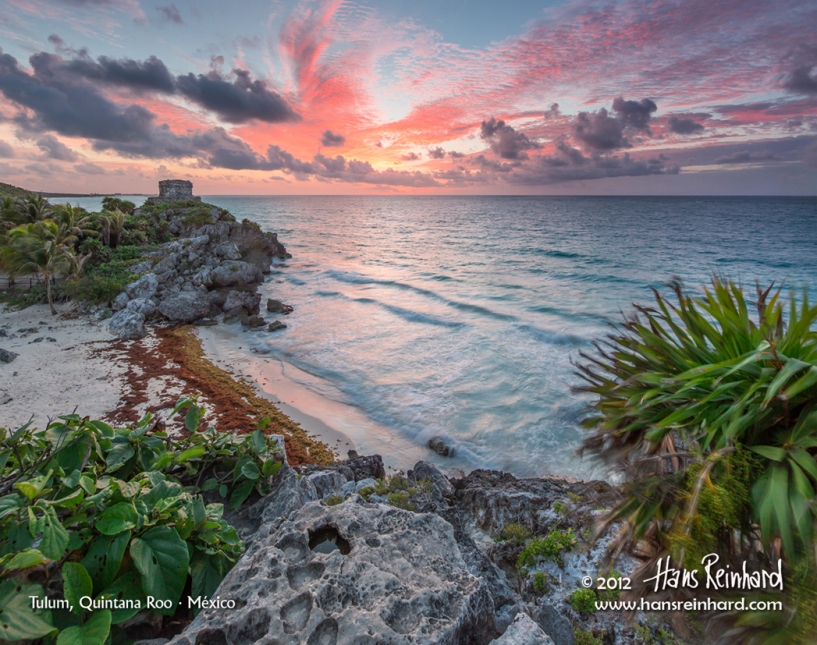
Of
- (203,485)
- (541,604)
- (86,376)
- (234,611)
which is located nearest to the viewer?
(234,611)

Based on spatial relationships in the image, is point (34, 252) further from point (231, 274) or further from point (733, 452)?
point (733, 452)

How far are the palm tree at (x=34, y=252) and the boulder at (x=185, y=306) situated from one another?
501 centimetres

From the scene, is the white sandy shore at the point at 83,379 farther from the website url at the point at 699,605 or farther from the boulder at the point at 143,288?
the website url at the point at 699,605

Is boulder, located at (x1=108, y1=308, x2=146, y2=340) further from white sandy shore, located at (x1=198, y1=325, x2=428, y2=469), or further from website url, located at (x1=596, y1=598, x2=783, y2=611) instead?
website url, located at (x1=596, y1=598, x2=783, y2=611)

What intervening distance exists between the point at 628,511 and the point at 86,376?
1586 cm

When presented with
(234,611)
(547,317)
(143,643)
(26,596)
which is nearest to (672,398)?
(234,611)

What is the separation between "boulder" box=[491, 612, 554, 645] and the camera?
7.80 ft

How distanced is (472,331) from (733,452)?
17658 mm

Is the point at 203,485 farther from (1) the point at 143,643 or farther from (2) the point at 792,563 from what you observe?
(2) the point at 792,563

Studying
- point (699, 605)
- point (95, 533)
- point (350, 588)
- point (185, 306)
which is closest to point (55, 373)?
point (185, 306)

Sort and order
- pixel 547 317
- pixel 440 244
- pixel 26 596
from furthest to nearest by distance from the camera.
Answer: pixel 440 244
pixel 547 317
pixel 26 596

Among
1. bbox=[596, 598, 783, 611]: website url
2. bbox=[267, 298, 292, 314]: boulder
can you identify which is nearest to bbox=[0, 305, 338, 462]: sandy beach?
bbox=[267, 298, 292, 314]: boulder

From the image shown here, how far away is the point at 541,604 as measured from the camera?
3.71 m

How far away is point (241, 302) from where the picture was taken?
21484 millimetres
